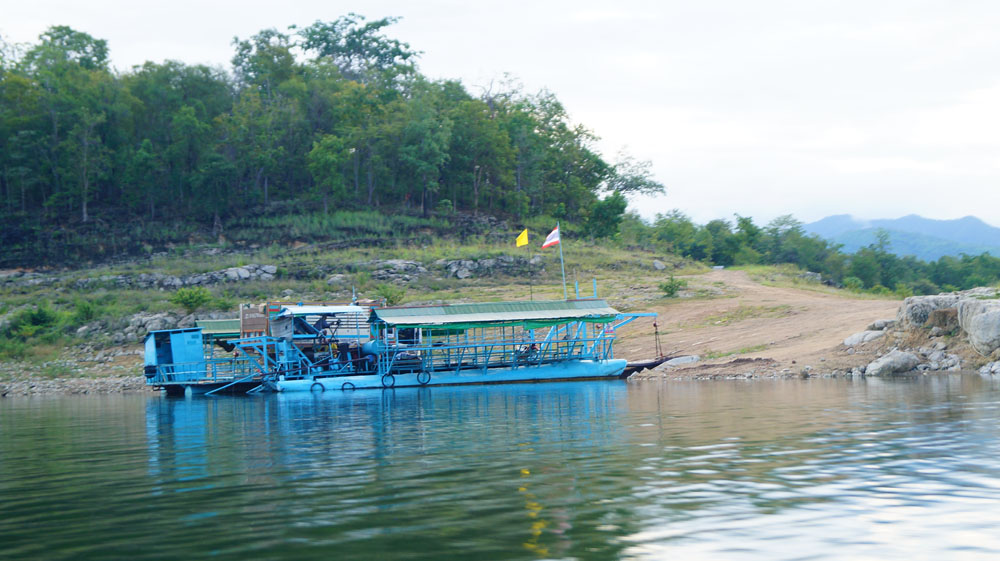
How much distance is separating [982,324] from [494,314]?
1765 cm

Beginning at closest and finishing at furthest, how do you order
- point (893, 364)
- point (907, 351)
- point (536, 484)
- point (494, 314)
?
point (536, 484) < point (893, 364) < point (907, 351) < point (494, 314)

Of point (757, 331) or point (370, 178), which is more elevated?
point (370, 178)

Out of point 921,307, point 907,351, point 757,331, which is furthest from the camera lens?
point 757,331

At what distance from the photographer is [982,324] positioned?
29469mm

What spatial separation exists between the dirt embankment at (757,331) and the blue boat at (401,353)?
134 inches

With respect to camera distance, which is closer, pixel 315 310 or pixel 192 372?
pixel 315 310

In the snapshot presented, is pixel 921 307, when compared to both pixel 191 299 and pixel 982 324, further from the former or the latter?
pixel 191 299

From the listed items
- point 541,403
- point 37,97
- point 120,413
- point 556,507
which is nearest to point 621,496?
point 556,507

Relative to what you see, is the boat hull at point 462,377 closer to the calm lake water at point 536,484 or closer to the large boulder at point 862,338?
the large boulder at point 862,338

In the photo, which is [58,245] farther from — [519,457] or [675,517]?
[675,517]

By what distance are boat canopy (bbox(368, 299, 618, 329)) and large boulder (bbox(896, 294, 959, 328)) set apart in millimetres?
10888

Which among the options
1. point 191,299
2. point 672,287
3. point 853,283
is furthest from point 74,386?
point 853,283

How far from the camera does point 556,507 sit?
10391 millimetres

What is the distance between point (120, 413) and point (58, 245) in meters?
44.6
